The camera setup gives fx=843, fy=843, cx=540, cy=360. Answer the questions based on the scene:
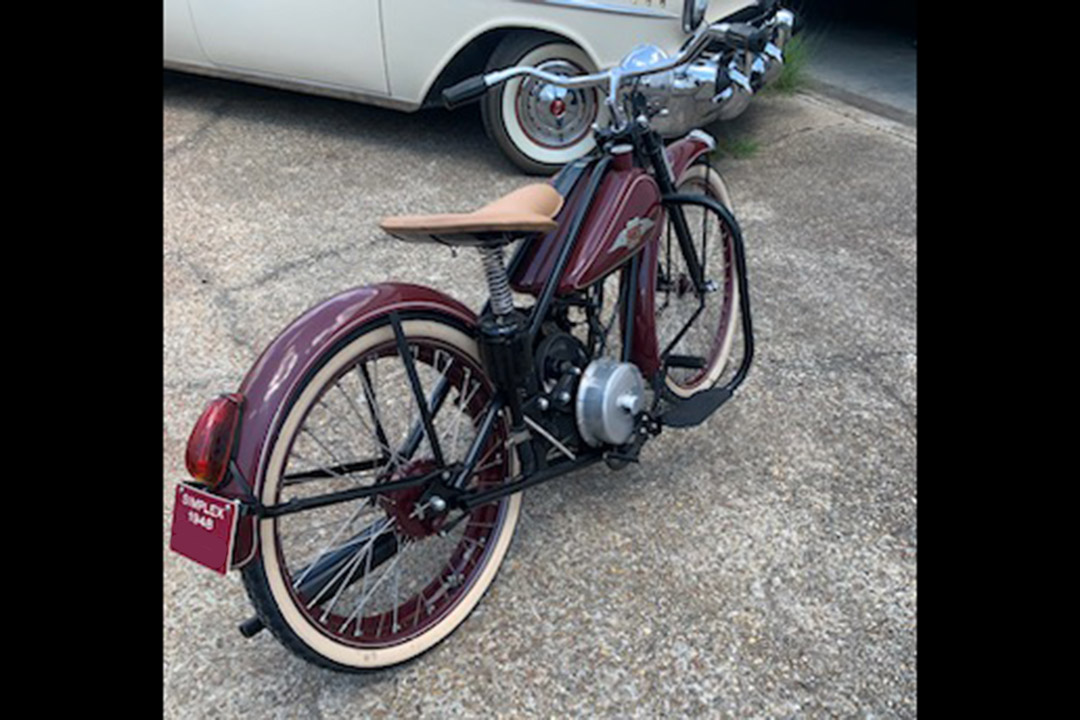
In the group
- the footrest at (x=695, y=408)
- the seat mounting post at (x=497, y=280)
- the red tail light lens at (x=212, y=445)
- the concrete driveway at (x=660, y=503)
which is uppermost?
the seat mounting post at (x=497, y=280)

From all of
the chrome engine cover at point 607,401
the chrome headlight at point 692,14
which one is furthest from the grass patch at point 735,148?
the chrome engine cover at point 607,401

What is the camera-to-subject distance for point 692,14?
3.81 m

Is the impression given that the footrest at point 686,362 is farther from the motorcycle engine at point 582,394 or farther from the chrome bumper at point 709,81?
the chrome bumper at point 709,81

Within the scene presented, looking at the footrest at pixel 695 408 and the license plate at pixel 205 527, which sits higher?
the license plate at pixel 205 527

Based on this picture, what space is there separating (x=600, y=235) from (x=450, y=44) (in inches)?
105

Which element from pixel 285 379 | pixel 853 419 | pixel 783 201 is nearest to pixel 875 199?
pixel 783 201

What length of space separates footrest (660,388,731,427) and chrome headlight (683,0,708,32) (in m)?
1.91

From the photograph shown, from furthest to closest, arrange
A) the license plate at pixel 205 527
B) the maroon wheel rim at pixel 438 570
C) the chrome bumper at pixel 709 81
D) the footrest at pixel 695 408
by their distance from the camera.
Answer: the footrest at pixel 695 408 < the chrome bumper at pixel 709 81 < the maroon wheel rim at pixel 438 570 < the license plate at pixel 205 527

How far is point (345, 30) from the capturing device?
446 centimetres

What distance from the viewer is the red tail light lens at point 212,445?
5.03 ft

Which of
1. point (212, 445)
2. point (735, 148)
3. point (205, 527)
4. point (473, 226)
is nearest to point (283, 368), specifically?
point (212, 445)

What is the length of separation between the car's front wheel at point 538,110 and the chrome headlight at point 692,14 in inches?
22.9

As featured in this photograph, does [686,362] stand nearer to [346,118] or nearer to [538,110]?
[538,110]

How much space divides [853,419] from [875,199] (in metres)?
2.09
